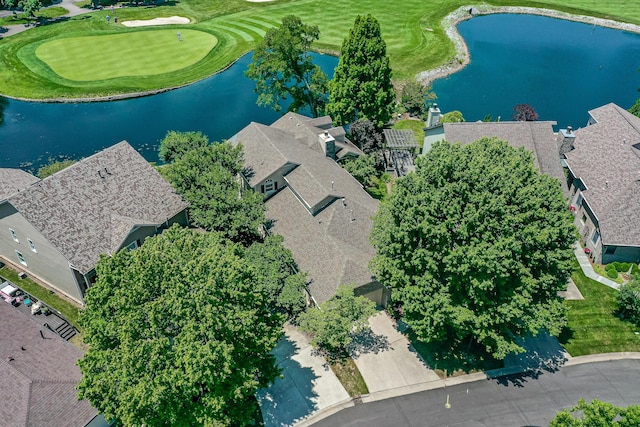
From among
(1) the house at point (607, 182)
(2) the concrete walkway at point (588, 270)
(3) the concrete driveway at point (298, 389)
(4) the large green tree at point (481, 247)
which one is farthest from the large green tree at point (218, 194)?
(1) the house at point (607, 182)

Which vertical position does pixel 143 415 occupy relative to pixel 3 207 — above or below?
below

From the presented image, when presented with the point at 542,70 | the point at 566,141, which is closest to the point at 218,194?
the point at 566,141

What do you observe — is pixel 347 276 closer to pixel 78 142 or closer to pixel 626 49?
pixel 78 142

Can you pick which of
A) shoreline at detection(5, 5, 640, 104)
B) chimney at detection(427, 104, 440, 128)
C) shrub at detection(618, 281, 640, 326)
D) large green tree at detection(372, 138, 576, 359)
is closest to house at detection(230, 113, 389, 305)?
large green tree at detection(372, 138, 576, 359)

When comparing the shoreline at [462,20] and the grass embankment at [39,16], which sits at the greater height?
the grass embankment at [39,16]

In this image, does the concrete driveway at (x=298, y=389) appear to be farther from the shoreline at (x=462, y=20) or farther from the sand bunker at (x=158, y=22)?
the sand bunker at (x=158, y=22)

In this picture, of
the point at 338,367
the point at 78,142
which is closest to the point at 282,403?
the point at 338,367
